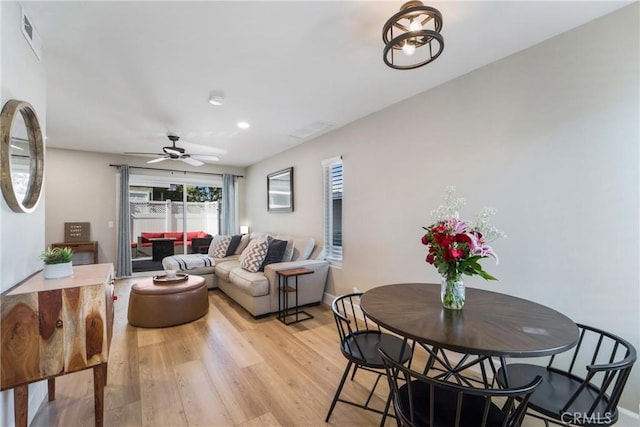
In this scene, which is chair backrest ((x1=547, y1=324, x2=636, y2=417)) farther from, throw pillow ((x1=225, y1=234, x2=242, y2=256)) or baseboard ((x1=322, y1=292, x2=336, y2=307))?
throw pillow ((x1=225, y1=234, x2=242, y2=256))

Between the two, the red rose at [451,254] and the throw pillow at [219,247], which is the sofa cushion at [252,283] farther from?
the red rose at [451,254]

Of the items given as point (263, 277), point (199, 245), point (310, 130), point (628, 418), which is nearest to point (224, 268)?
point (263, 277)

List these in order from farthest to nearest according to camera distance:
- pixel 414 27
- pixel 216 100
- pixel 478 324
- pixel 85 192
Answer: pixel 85 192 < pixel 216 100 < pixel 414 27 < pixel 478 324

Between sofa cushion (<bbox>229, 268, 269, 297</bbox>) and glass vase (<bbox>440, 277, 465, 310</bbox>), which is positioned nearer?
glass vase (<bbox>440, 277, 465, 310</bbox>)

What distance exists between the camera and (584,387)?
47.1 inches

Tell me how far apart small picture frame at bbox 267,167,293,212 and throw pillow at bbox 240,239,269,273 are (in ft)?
3.56

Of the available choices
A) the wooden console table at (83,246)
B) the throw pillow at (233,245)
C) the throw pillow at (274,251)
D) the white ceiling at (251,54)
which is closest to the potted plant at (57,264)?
the white ceiling at (251,54)

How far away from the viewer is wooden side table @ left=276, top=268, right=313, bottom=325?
3.41 m

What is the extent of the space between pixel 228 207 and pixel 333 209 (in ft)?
11.6

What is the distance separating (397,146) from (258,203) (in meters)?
3.95

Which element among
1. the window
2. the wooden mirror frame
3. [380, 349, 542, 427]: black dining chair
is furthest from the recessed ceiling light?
[380, 349, 542, 427]: black dining chair

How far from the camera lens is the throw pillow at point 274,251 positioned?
157 inches

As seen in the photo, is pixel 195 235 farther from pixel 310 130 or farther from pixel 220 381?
pixel 220 381

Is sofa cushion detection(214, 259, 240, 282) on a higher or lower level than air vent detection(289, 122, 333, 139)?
lower
